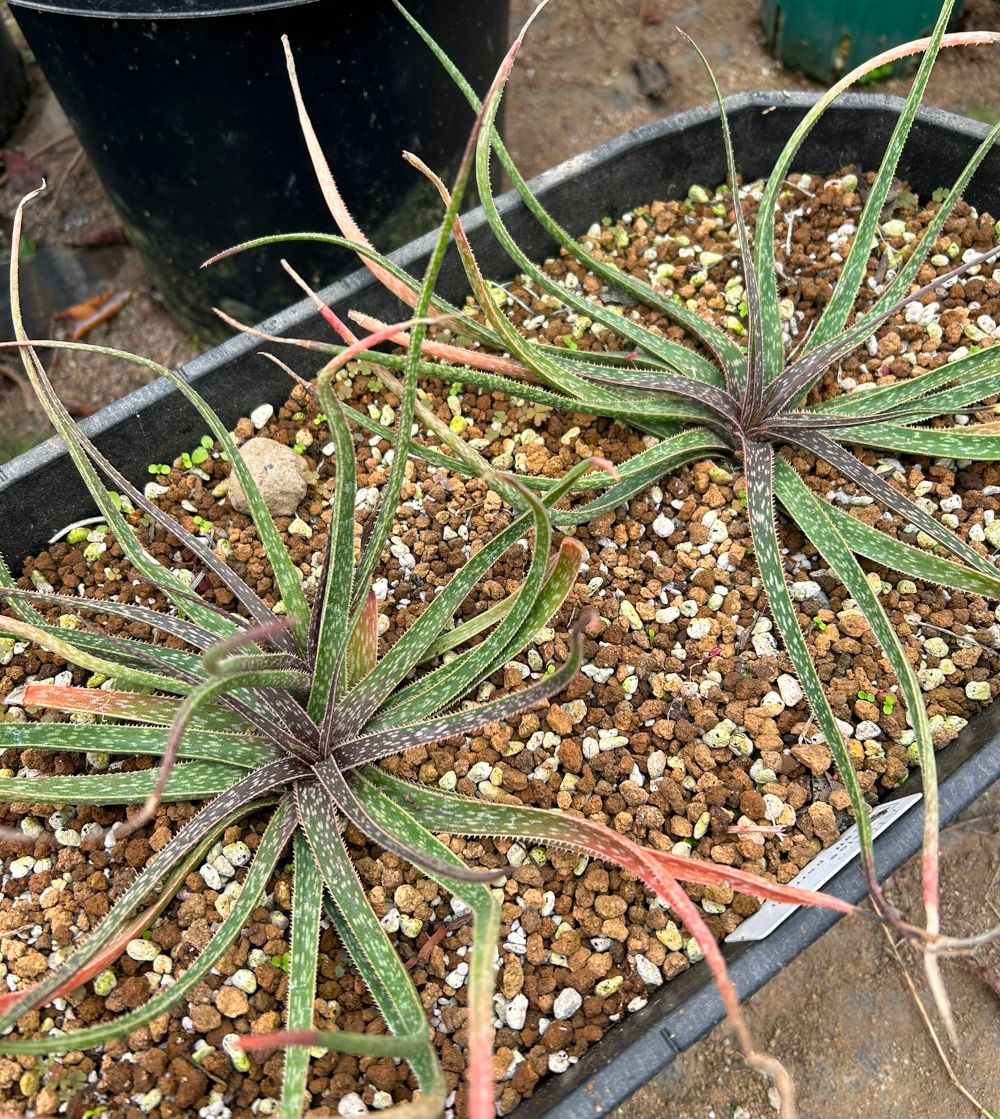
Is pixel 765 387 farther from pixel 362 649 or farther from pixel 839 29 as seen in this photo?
pixel 839 29

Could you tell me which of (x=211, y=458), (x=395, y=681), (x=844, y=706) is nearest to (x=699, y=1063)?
(x=844, y=706)

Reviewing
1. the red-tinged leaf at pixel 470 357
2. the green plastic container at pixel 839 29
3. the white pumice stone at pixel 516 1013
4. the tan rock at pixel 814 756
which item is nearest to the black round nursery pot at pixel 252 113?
the red-tinged leaf at pixel 470 357

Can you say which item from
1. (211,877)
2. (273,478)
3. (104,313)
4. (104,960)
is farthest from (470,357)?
(104,313)

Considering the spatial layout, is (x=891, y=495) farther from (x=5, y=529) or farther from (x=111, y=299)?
(x=111, y=299)

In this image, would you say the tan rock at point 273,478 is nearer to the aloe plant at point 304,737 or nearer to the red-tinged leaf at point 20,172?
the aloe plant at point 304,737

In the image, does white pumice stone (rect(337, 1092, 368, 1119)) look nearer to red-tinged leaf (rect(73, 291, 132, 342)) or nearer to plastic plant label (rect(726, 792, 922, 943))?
plastic plant label (rect(726, 792, 922, 943))

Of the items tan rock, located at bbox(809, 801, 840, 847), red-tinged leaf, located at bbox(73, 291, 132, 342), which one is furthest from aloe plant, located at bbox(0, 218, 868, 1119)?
red-tinged leaf, located at bbox(73, 291, 132, 342)
